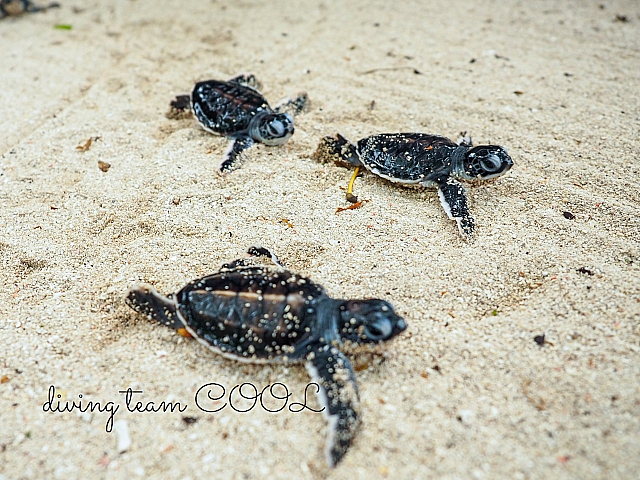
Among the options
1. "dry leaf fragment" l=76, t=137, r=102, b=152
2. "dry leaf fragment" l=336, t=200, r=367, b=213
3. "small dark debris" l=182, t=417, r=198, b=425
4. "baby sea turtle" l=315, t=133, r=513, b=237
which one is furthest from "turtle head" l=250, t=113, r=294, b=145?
"small dark debris" l=182, t=417, r=198, b=425

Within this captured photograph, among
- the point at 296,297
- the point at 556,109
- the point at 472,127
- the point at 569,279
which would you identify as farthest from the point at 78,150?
the point at 556,109

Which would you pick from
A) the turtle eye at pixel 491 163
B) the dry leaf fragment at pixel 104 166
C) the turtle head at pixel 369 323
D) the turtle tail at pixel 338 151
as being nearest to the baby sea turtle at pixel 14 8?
the dry leaf fragment at pixel 104 166

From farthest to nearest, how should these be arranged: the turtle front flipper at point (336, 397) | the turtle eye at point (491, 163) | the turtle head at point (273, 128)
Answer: the turtle head at point (273, 128)
the turtle eye at point (491, 163)
the turtle front flipper at point (336, 397)

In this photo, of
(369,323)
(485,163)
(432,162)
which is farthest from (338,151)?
(369,323)

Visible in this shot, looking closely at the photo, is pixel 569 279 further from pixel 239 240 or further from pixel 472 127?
pixel 239 240

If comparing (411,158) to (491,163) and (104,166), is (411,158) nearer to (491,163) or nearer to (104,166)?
(491,163)

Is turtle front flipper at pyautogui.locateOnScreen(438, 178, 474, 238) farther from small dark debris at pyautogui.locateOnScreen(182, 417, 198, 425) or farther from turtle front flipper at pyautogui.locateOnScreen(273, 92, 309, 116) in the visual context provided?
small dark debris at pyautogui.locateOnScreen(182, 417, 198, 425)

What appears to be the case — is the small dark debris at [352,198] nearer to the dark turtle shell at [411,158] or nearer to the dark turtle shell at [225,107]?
the dark turtle shell at [411,158]
